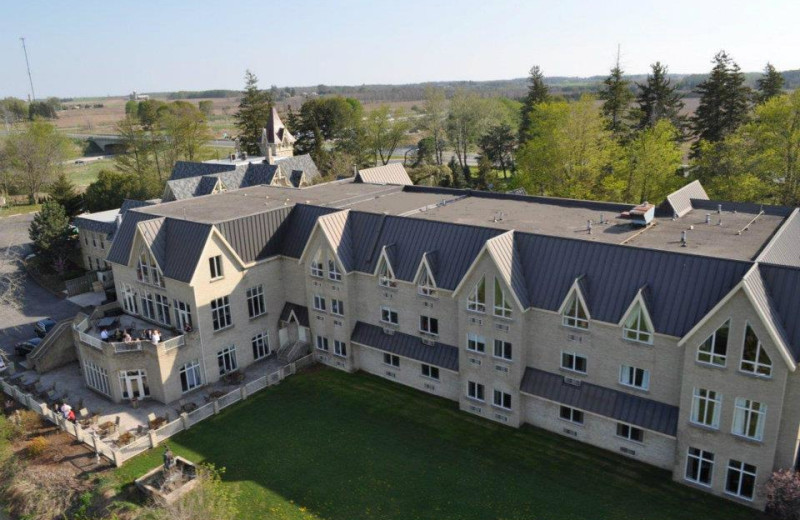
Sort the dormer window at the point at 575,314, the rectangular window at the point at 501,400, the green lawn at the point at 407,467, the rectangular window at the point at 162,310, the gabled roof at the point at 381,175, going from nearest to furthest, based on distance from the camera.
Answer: the green lawn at the point at 407,467 → the dormer window at the point at 575,314 → the rectangular window at the point at 501,400 → the rectangular window at the point at 162,310 → the gabled roof at the point at 381,175

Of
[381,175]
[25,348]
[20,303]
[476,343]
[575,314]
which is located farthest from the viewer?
[381,175]

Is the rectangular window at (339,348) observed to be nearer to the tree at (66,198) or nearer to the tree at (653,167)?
the tree at (653,167)

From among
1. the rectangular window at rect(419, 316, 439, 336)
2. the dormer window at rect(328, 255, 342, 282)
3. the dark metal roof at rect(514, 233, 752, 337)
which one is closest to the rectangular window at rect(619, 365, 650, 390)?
the dark metal roof at rect(514, 233, 752, 337)

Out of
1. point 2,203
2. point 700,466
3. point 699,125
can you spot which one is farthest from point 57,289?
point 699,125

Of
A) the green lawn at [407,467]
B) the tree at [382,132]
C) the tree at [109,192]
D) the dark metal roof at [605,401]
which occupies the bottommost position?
the green lawn at [407,467]

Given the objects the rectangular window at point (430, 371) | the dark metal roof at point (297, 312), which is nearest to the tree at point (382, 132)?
the dark metal roof at point (297, 312)

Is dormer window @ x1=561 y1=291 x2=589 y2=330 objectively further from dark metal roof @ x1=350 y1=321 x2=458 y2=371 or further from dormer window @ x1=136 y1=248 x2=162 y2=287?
dormer window @ x1=136 y1=248 x2=162 y2=287

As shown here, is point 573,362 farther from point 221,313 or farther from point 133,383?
point 133,383

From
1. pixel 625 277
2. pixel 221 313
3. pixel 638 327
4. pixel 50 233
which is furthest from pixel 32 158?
pixel 638 327
